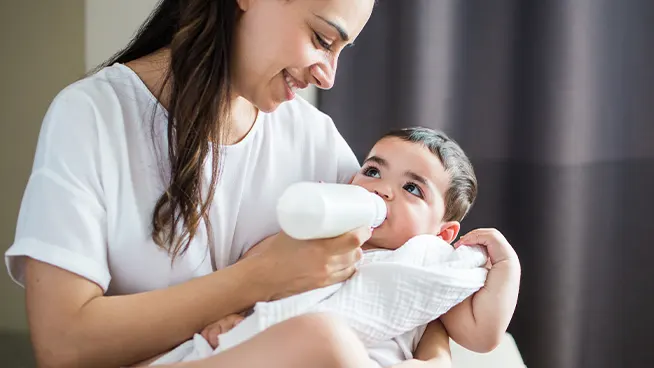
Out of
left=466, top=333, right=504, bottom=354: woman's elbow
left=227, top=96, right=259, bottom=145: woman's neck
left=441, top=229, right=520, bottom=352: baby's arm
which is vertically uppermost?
left=227, top=96, right=259, bottom=145: woman's neck

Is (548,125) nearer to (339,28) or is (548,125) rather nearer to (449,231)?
(449,231)

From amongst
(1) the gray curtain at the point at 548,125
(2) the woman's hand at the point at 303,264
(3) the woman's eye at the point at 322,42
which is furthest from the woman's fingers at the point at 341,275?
(1) the gray curtain at the point at 548,125

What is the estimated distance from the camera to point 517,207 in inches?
72.2

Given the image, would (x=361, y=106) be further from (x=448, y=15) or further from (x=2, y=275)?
(x=2, y=275)

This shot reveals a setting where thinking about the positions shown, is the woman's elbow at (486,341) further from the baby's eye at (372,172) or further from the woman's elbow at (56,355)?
the woman's elbow at (56,355)

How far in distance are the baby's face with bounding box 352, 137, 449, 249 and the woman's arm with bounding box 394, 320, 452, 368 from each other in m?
0.16

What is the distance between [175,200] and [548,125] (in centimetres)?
107

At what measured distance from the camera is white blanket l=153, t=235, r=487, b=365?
3.10 feet

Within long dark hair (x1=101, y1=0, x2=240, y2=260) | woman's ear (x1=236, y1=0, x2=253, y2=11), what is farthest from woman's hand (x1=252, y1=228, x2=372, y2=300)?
woman's ear (x1=236, y1=0, x2=253, y2=11)

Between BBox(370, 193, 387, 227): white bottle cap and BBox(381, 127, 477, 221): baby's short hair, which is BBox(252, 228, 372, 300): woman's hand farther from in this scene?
BBox(381, 127, 477, 221): baby's short hair

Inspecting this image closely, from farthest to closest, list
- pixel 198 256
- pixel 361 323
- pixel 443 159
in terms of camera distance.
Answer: pixel 443 159 → pixel 198 256 → pixel 361 323

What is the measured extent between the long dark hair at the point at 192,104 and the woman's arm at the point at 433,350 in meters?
0.38

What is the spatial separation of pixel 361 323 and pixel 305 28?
0.43 m

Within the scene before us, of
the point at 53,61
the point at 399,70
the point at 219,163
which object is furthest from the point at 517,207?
the point at 53,61
